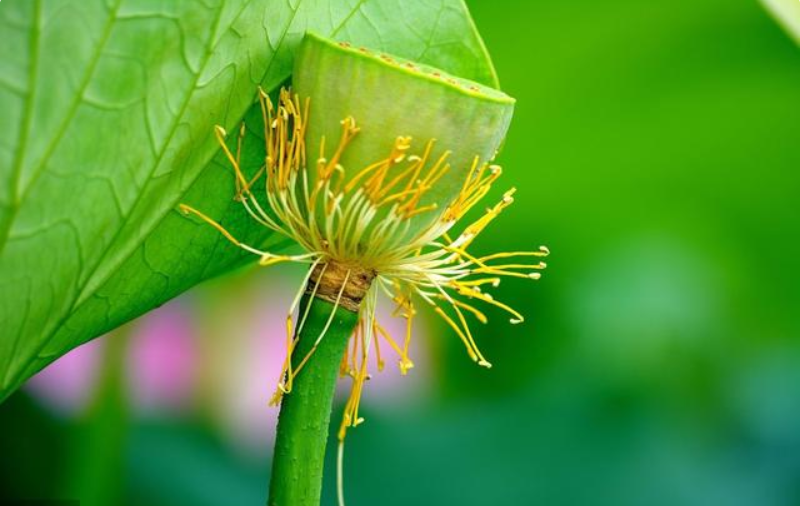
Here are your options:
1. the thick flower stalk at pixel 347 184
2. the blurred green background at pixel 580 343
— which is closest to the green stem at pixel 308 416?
the thick flower stalk at pixel 347 184

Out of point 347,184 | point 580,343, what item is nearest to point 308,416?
point 347,184

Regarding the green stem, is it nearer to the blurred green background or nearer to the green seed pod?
the green seed pod

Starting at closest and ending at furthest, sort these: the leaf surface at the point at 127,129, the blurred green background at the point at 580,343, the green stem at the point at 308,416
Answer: the leaf surface at the point at 127,129, the green stem at the point at 308,416, the blurred green background at the point at 580,343

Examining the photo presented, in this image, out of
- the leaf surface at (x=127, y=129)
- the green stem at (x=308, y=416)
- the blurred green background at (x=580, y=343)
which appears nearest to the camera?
the leaf surface at (x=127, y=129)

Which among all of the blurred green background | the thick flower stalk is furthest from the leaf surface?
the blurred green background

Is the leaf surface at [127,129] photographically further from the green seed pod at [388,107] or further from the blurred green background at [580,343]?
the blurred green background at [580,343]

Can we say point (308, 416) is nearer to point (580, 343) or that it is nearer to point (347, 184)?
point (347, 184)
